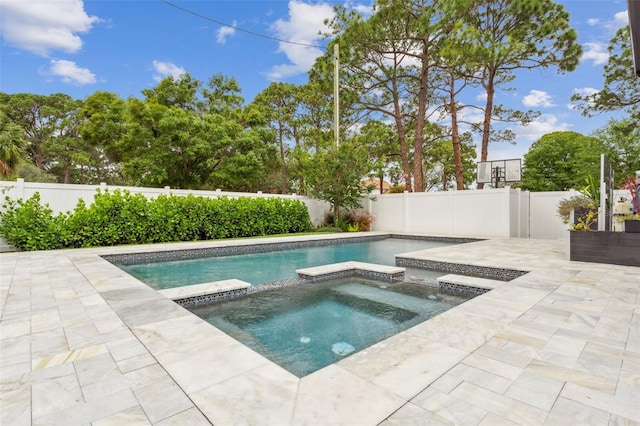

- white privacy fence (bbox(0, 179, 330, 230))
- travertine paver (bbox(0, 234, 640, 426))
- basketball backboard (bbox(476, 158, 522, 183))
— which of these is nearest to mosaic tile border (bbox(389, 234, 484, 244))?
basketball backboard (bbox(476, 158, 522, 183))

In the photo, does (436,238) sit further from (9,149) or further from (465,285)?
(9,149)

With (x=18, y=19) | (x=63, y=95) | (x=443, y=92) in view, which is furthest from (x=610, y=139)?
(x=63, y=95)

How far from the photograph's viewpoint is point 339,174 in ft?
45.0

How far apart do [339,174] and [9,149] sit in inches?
449

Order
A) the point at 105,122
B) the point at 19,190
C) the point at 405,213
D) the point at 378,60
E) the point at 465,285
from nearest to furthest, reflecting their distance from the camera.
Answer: the point at 465,285 → the point at 19,190 → the point at 405,213 → the point at 378,60 → the point at 105,122

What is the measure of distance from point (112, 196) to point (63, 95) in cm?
2136

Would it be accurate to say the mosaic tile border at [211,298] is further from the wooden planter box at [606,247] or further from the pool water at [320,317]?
the wooden planter box at [606,247]

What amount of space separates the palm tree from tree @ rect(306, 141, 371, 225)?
10.3 m

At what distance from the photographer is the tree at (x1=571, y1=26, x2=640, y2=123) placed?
492 inches

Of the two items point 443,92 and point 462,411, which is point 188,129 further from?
point 462,411

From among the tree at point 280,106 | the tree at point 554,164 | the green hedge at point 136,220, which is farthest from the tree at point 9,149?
the tree at point 554,164

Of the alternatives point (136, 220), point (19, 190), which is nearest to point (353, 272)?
point (136, 220)

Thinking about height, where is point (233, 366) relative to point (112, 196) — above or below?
below

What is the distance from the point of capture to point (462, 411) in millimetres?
1535
